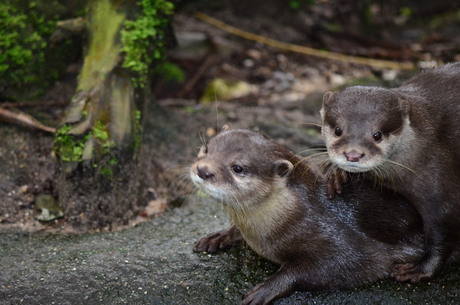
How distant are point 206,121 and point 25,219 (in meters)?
2.68

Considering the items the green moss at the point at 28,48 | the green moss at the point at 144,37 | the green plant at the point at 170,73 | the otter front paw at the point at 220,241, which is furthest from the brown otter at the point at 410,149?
the green plant at the point at 170,73

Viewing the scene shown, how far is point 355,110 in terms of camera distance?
312cm

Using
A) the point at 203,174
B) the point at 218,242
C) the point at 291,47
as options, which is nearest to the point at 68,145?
the point at 218,242

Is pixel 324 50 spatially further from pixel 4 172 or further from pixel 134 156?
pixel 4 172

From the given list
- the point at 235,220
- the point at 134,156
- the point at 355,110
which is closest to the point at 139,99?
the point at 134,156

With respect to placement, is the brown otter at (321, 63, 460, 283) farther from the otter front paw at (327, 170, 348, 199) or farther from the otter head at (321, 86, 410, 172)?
the otter front paw at (327, 170, 348, 199)

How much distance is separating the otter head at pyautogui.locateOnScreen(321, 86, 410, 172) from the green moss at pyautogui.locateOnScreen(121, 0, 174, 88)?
2.27 metres

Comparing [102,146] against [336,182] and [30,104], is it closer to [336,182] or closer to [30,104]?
[30,104]

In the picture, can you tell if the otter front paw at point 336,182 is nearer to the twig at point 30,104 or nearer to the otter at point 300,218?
the otter at point 300,218

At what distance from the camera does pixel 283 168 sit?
10.7 feet

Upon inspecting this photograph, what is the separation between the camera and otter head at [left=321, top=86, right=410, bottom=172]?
9.62 ft

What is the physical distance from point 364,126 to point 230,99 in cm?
515

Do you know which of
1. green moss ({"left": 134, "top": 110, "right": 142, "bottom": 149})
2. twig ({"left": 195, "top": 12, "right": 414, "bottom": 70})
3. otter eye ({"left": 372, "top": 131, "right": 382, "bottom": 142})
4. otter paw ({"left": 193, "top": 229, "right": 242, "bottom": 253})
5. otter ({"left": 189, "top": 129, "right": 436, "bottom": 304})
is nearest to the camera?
otter eye ({"left": 372, "top": 131, "right": 382, "bottom": 142})

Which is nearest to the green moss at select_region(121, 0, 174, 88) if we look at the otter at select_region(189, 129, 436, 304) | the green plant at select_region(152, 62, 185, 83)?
the otter at select_region(189, 129, 436, 304)
